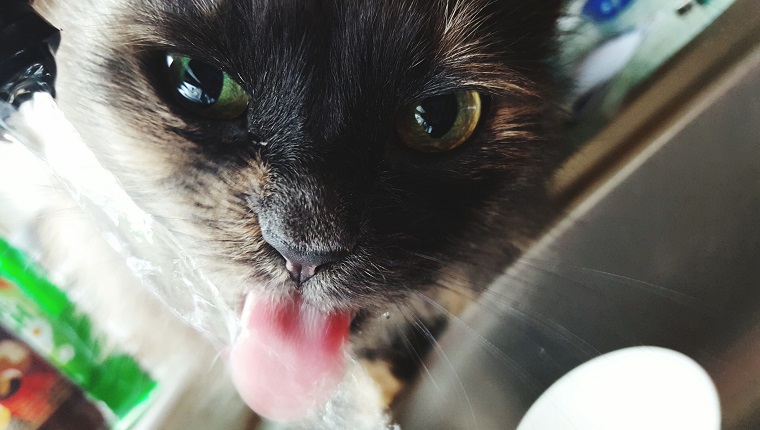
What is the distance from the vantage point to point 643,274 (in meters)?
0.88

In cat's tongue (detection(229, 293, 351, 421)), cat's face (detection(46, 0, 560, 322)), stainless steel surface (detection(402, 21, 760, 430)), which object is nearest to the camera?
cat's face (detection(46, 0, 560, 322))

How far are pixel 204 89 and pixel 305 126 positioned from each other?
0.35 feet

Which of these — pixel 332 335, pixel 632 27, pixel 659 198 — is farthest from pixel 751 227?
pixel 332 335

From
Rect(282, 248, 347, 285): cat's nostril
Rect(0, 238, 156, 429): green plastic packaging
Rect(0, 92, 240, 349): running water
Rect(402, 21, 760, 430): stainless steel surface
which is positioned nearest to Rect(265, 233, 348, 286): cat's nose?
Rect(282, 248, 347, 285): cat's nostril

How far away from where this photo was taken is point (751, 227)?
2.88 ft

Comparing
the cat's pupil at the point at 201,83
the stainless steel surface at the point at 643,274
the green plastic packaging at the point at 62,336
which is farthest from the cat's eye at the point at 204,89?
the stainless steel surface at the point at 643,274

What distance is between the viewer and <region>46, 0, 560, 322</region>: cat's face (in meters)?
0.48

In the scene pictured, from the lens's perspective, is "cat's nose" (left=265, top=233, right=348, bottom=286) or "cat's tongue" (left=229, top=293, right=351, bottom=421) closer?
"cat's nose" (left=265, top=233, right=348, bottom=286)

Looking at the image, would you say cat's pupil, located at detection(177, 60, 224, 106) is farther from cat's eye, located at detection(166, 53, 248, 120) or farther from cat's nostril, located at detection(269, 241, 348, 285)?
cat's nostril, located at detection(269, 241, 348, 285)

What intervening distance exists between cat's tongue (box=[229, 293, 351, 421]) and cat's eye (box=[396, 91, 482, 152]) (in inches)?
8.3

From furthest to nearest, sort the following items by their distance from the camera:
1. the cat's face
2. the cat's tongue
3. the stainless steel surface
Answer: the stainless steel surface → the cat's tongue → the cat's face

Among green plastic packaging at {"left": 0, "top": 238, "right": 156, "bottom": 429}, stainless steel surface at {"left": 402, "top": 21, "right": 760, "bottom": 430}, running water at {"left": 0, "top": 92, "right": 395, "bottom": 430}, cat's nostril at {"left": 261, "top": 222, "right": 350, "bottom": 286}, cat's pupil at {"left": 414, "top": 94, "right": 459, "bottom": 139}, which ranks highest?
stainless steel surface at {"left": 402, "top": 21, "right": 760, "bottom": 430}

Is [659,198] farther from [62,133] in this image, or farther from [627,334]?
[62,133]

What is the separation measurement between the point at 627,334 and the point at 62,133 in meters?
0.79
